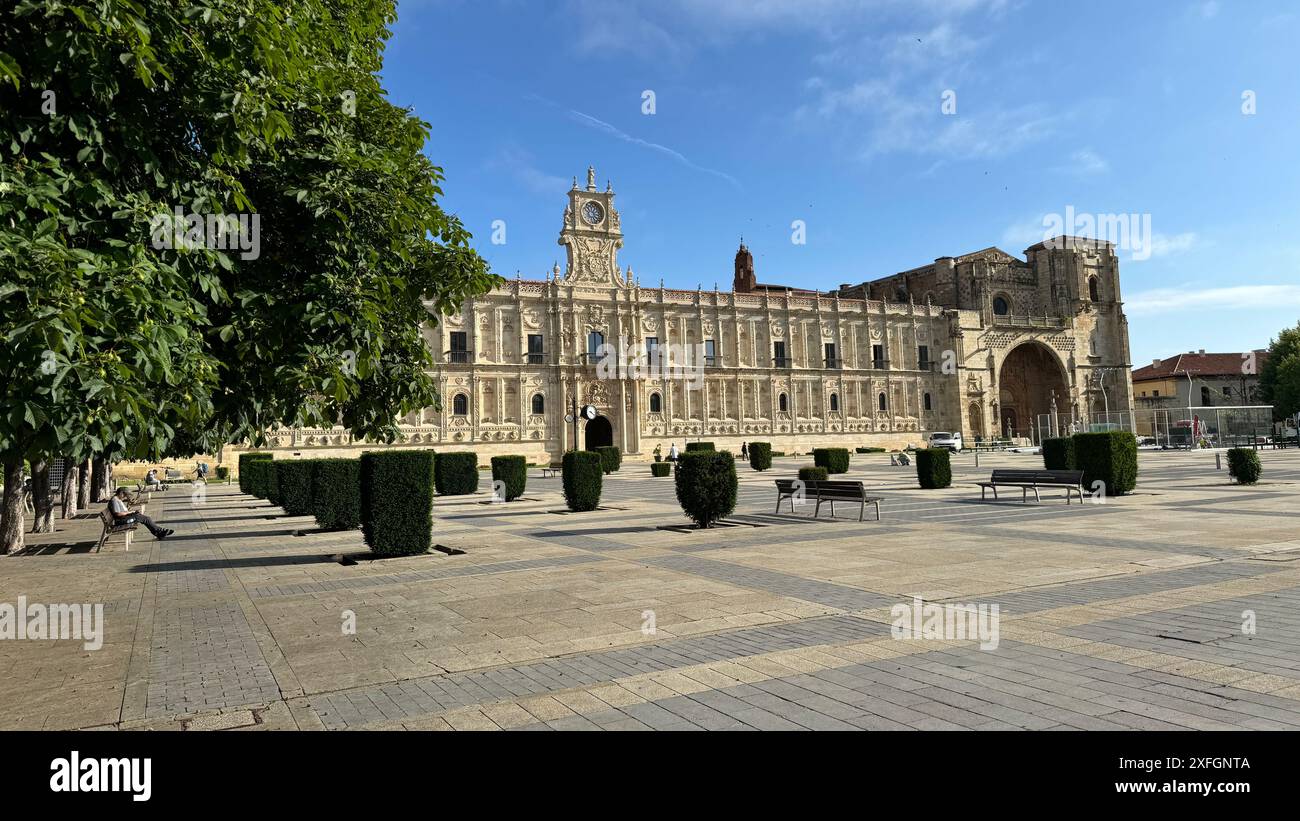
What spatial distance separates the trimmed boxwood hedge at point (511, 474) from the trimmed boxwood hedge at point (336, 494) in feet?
23.3

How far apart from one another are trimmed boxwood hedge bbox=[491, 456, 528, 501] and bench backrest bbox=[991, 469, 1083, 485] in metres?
12.9

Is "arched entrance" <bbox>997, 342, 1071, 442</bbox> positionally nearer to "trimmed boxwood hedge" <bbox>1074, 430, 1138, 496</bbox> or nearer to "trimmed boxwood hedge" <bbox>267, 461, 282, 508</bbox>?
"trimmed boxwood hedge" <bbox>1074, 430, 1138, 496</bbox>

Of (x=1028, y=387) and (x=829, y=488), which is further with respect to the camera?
(x=1028, y=387)

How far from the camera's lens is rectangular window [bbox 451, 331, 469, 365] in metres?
49.2

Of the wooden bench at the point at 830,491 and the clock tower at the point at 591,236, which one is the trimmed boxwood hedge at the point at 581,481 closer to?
the wooden bench at the point at 830,491

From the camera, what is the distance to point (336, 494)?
14625 mm

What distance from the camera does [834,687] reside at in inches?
176

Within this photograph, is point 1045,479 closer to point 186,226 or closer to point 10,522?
point 186,226

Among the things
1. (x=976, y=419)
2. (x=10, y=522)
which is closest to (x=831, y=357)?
(x=976, y=419)

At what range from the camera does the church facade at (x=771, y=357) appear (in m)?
50.1

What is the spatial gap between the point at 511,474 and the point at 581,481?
506cm

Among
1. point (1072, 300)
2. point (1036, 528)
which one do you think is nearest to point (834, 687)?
point (1036, 528)
